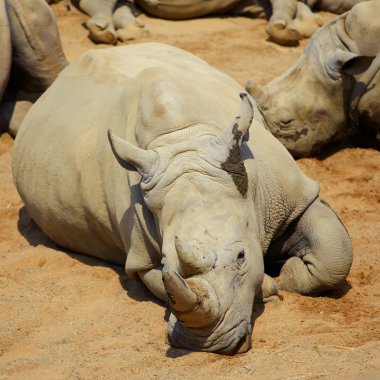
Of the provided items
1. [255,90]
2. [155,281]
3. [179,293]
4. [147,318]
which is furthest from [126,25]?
[179,293]

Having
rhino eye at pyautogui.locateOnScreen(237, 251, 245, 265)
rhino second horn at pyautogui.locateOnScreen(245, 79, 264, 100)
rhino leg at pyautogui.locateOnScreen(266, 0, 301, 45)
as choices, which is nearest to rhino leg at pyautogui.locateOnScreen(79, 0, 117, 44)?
rhino leg at pyautogui.locateOnScreen(266, 0, 301, 45)

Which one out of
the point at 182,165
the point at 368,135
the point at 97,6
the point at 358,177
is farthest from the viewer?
the point at 97,6

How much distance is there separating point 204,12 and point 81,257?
6.03m

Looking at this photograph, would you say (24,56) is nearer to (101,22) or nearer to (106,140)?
(101,22)

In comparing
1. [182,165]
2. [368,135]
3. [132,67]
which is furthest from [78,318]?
[368,135]

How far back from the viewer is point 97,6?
12930mm

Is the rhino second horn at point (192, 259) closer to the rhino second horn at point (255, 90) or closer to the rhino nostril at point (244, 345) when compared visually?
the rhino nostril at point (244, 345)

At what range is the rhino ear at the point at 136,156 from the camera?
617cm

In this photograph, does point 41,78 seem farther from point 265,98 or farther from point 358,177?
point 358,177

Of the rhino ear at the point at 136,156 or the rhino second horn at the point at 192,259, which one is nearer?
the rhino second horn at the point at 192,259

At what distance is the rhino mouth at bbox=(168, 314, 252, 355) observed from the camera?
575 cm

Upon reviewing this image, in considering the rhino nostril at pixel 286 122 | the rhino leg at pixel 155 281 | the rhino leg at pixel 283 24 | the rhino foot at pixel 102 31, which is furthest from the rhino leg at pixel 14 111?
the rhino leg at pixel 155 281

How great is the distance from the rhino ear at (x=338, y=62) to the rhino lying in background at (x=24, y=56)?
2859mm

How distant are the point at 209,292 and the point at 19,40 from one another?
514 centimetres
